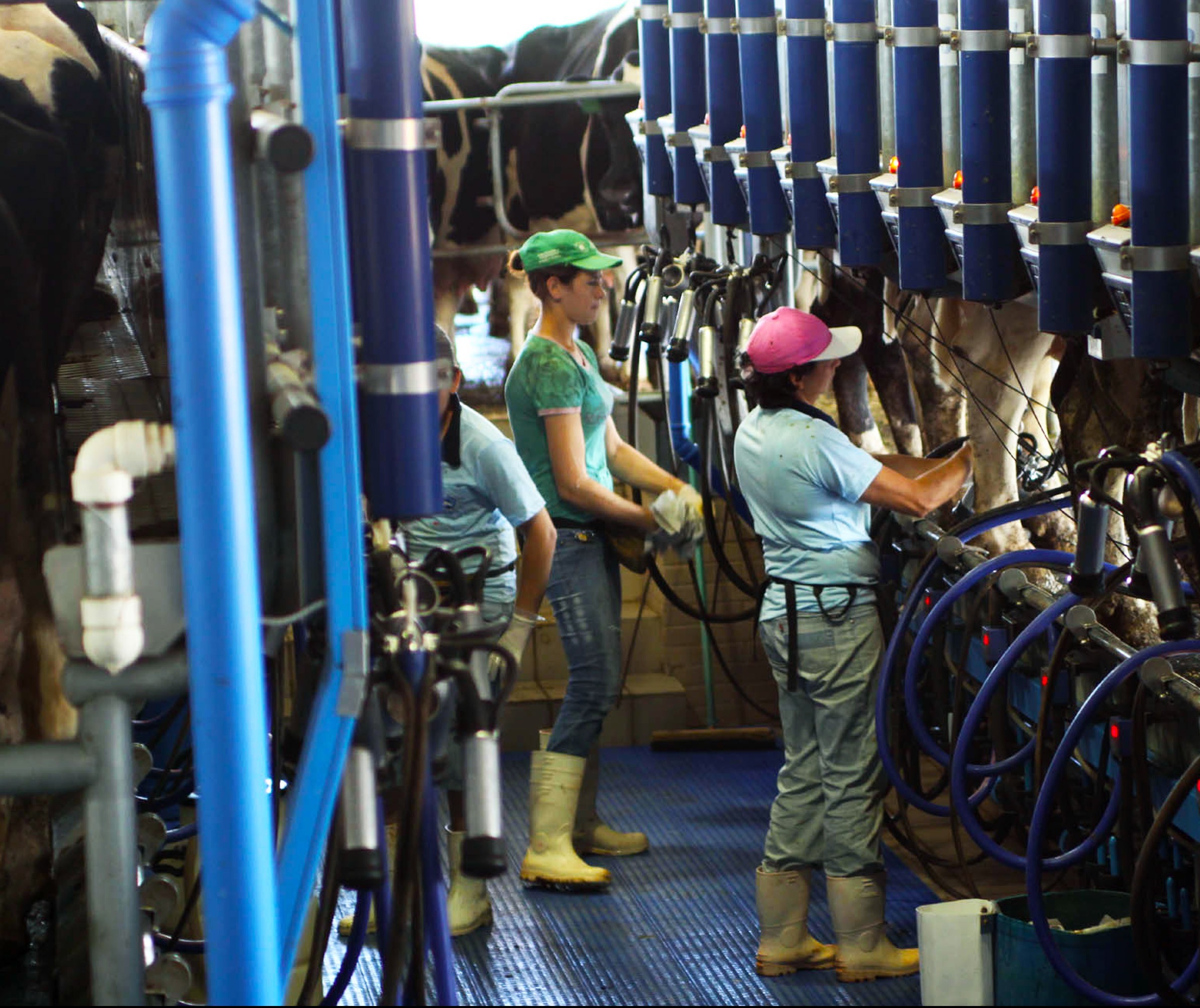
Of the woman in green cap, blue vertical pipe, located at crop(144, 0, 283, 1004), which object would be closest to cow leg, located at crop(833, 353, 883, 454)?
the woman in green cap

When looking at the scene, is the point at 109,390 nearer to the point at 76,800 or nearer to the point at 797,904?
the point at 76,800

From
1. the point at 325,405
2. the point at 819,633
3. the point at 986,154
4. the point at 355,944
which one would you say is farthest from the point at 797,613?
the point at 325,405

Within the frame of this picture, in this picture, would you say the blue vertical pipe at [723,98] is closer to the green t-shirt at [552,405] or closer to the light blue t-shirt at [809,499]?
the green t-shirt at [552,405]

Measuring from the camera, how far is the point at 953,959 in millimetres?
2498

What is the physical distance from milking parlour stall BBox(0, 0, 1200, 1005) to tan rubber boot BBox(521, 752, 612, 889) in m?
0.02

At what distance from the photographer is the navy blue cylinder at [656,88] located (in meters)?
7.57

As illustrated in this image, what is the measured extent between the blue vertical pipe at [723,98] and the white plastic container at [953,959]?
13.0 feet

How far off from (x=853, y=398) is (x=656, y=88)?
5.68 feet

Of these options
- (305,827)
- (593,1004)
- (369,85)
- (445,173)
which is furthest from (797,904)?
(445,173)

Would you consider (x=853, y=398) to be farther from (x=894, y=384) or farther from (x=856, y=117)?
(x=856, y=117)

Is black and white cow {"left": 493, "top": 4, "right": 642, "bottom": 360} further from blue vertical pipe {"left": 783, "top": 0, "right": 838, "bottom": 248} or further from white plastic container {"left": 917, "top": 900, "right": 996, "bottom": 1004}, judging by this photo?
white plastic container {"left": 917, "top": 900, "right": 996, "bottom": 1004}

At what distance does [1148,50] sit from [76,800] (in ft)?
9.09

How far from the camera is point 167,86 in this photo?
1.93 m

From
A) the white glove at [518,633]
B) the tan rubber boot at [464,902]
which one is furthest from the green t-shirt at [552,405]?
the tan rubber boot at [464,902]
